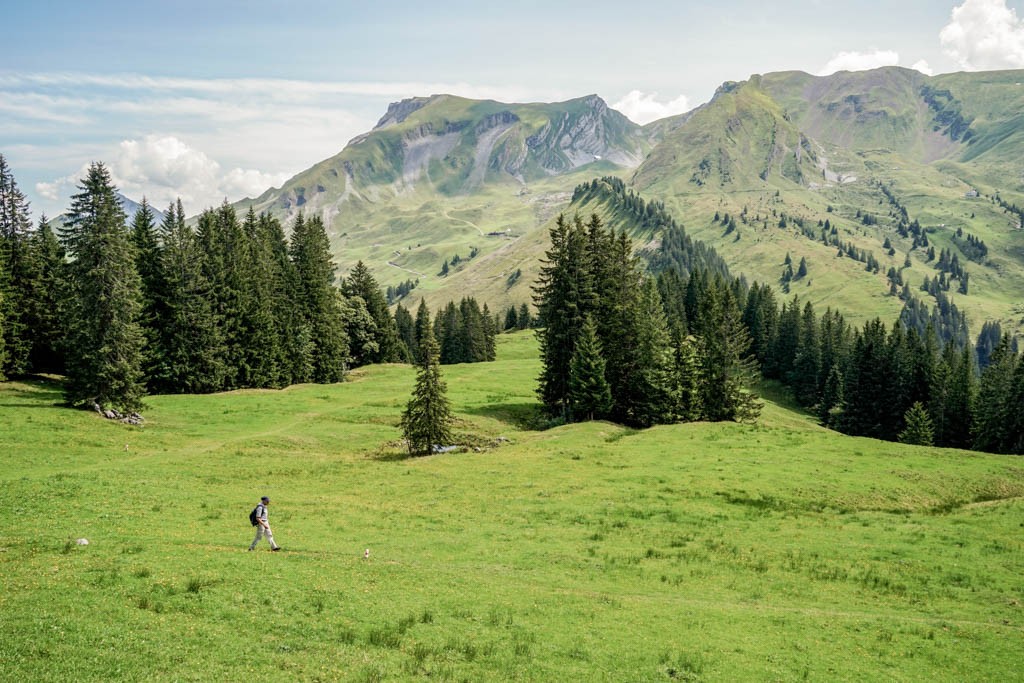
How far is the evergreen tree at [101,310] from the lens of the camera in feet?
196

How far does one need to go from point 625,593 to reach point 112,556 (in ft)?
70.2

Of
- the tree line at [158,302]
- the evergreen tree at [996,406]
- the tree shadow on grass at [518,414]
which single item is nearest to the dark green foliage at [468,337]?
the tree line at [158,302]

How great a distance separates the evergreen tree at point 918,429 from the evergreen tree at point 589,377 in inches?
2286

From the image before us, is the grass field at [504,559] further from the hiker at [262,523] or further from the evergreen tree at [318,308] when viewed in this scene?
the evergreen tree at [318,308]

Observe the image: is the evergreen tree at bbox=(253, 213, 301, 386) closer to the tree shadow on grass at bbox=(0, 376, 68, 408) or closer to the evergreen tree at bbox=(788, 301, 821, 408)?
the tree shadow on grass at bbox=(0, 376, 68, 408)

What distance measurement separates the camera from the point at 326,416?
7212 centimetres

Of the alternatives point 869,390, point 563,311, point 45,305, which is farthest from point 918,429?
point 45,305

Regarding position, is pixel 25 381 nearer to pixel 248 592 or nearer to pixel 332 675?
pixel 248 592

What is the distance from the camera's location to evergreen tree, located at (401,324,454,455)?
57.8m

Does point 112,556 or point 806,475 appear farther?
point 806,475

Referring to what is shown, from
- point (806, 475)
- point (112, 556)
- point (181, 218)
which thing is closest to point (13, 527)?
point (112, 556)

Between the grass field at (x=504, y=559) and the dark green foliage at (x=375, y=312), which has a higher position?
the dark green foliage at (x=375, y=312)

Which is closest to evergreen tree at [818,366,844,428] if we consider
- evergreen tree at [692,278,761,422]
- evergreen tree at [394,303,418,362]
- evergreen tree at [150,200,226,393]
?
evergreen tree at [692,278,761,422]

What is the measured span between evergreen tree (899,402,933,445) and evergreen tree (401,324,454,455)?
256ft
